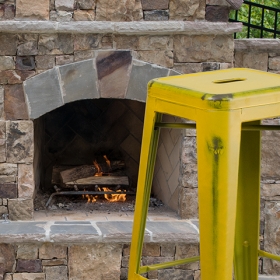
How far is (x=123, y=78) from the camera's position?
433 cm

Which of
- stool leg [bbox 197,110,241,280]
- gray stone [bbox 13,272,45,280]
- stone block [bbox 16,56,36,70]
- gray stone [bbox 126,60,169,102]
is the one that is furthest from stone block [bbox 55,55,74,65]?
stool leg [bbox 197,110,241,280]

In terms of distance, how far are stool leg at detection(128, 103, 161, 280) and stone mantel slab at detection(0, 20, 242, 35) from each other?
160 cm

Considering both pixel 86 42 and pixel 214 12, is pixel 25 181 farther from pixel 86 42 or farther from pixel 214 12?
pixel 214 12

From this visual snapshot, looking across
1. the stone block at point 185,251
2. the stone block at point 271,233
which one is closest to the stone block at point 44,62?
the stone block at point 185,251

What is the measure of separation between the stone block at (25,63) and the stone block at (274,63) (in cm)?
167

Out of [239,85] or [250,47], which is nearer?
[239,85]

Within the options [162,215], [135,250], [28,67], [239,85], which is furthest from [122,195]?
[239,85]

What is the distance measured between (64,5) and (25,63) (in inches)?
18.5

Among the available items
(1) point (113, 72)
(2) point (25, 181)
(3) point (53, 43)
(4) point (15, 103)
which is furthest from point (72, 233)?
(3) point (53, 43)

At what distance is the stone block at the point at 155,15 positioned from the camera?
427cm

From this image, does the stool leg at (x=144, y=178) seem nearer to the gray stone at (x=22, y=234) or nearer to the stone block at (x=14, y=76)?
the gray stone at (x=22, y=234)

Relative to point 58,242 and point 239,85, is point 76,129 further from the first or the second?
point 239,85

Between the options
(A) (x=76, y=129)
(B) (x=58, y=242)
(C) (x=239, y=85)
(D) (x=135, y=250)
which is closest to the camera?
(C) (x=239, y=85)

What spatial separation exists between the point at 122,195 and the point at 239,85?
9.02 feet
